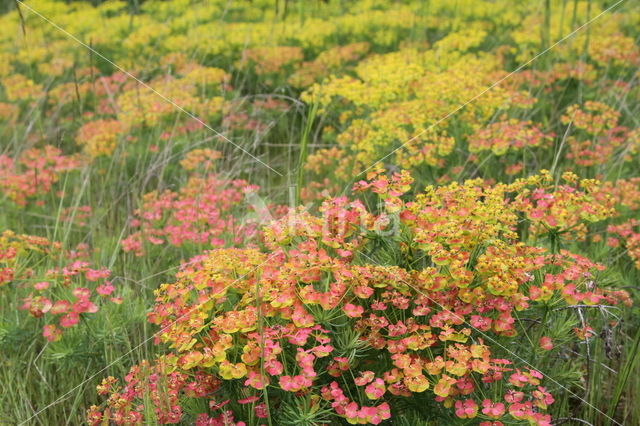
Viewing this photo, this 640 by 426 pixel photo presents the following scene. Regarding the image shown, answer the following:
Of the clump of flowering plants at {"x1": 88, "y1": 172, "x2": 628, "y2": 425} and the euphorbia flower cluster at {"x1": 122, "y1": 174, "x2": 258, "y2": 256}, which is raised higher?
the clump of flowering plants at {"x1": 88, "y1": 172, "x2": 628, "y2": 425}

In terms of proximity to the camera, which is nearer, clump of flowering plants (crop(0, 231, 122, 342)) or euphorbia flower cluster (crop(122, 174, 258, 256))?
clump of flowering plants (crop(0, 231, 122, 342))

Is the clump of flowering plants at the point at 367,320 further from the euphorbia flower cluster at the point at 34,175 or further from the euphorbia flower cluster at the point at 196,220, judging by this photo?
the euphorbia flower cluster at the point at 34,175

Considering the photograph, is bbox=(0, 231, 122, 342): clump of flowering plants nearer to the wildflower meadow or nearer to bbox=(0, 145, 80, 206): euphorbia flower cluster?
the wildflower meadow

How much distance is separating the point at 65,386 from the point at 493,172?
2.12 meters

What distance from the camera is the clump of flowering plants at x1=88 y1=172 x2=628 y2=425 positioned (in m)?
1.73

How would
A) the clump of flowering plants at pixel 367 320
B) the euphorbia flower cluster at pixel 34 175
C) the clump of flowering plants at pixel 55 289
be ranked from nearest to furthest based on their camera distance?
the clump of flowering plants at pixel 367 320 < the clump of flowering plants at pixel 55 289 < the euphorbia flower cluster at pixel 34 175

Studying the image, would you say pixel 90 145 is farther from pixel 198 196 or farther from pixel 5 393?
pixel 5 393

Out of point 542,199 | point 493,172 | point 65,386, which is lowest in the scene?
point 65,386

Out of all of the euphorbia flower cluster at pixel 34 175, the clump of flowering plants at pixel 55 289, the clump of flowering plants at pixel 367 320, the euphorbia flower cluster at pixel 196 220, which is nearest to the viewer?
the clump of flowering plants at pixel 367 320

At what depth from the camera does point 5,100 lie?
542cm

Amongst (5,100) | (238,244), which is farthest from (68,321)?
(5,100)

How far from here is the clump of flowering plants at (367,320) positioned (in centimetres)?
173

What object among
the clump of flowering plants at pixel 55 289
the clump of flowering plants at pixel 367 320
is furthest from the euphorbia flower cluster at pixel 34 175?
the clump of flowering plants at pixel 367 320

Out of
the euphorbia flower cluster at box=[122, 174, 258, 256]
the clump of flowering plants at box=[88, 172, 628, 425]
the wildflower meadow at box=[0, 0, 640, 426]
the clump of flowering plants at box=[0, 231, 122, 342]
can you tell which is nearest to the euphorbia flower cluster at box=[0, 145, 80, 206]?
the wildflower meadow at box=[0, 0, 640, 426]
